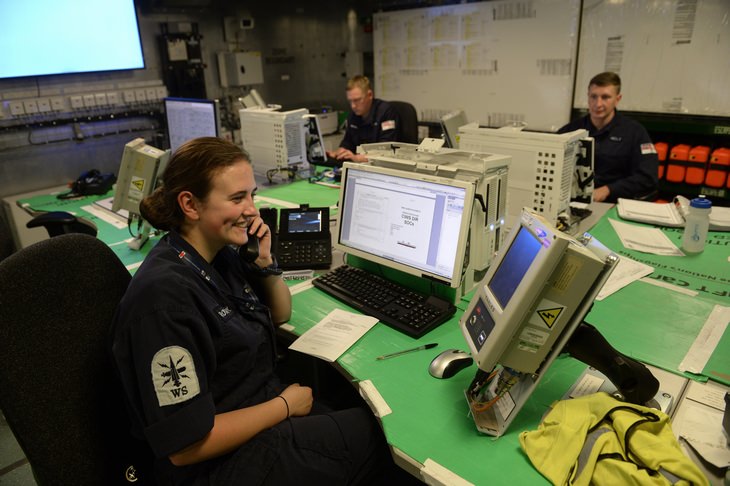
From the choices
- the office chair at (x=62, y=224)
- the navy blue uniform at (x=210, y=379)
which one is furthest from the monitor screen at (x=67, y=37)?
the navy blue uniform at (x=210, y=379)

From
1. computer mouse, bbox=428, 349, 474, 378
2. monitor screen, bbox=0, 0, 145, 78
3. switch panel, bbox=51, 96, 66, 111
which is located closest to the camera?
computer mouse, bbox=428, 349, 474, 378

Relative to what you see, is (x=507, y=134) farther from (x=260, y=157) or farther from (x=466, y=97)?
(x=466, y=97)

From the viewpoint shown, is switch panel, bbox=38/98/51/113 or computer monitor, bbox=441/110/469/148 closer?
computer monitor, bbox=441/110/469/148

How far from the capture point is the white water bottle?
1.99 m

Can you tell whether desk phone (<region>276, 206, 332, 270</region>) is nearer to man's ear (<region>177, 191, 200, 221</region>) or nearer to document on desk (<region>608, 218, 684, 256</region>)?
man's ear (<region>177, 191, 200, 221</region>)

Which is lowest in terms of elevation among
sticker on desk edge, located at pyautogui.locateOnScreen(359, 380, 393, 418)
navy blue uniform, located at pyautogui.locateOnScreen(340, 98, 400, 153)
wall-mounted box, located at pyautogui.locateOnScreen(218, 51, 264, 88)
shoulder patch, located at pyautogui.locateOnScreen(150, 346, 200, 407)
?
sticker on desk edge, located at pyautogui.locateOnScreen(359, 380, 393, 418)

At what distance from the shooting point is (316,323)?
159 centimetres

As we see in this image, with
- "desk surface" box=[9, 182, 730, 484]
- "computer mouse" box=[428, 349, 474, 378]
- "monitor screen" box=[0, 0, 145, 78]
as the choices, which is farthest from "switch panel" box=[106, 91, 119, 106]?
"computer mouse" box=[428, 349, 474, 378]

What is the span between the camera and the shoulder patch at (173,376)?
103cm

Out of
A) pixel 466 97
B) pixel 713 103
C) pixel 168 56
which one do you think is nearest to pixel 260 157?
pixel 168 56

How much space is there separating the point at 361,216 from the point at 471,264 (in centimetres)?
42

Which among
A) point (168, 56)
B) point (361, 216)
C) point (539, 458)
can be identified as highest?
point (168, 56)

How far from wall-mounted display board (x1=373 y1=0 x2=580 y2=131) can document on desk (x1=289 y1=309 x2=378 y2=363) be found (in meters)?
3.38

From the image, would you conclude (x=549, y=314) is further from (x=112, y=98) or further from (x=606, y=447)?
(x=112, y=98)
